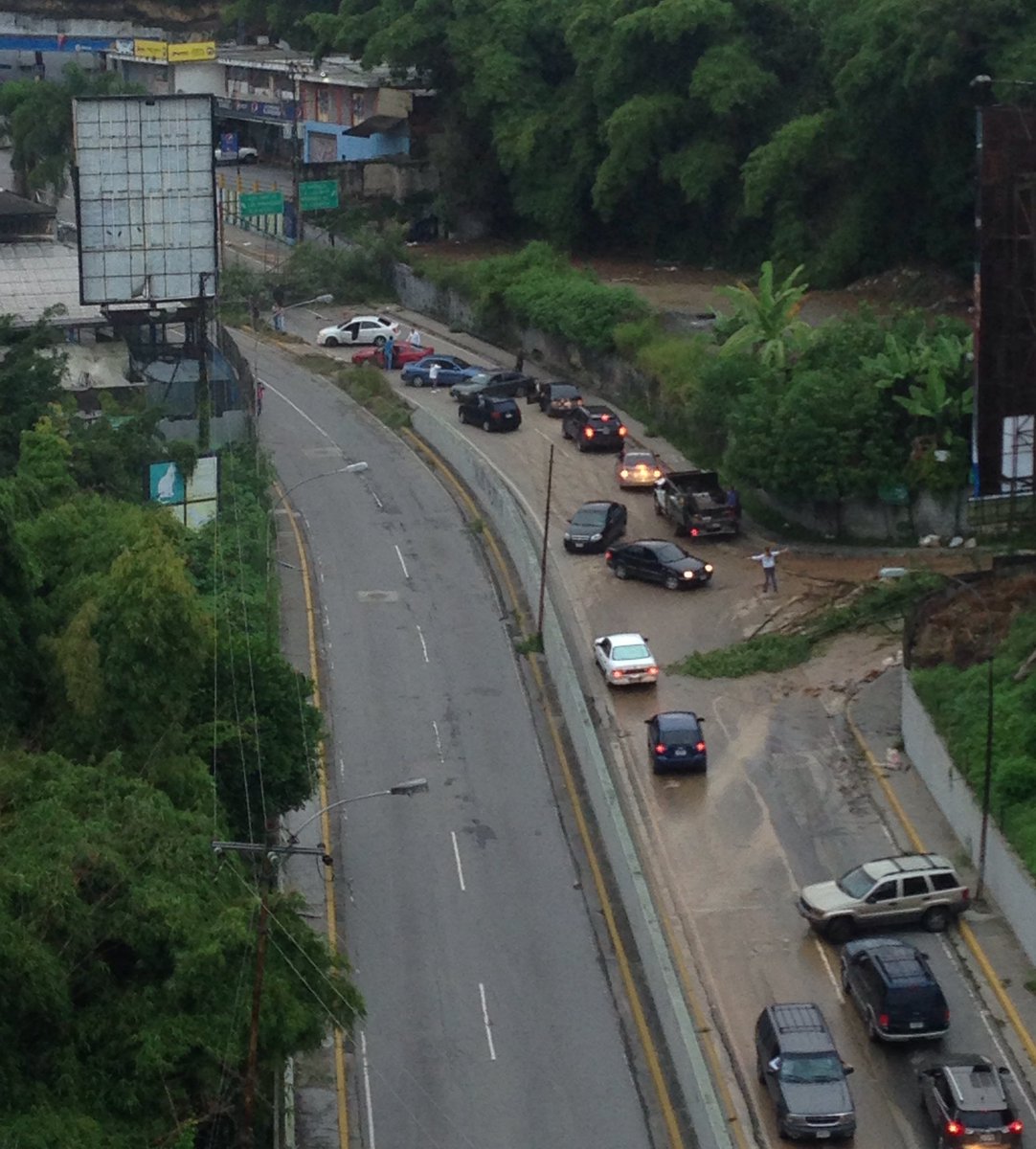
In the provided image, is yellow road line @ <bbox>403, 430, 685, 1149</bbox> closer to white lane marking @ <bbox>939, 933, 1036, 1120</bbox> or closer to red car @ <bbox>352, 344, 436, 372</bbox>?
white lane marking @ <bbox>939, 933, 1036, 1120</bbox>

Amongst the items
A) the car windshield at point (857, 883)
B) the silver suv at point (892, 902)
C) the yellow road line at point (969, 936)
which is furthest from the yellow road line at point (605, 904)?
the yellow road line at point (969, 936)

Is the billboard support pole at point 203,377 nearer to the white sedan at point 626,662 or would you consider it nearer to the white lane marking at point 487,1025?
the white sedan at point 626,662

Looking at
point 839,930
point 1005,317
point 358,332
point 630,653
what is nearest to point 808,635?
point 630,653

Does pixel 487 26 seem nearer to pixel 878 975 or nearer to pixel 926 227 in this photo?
pixel 926 227

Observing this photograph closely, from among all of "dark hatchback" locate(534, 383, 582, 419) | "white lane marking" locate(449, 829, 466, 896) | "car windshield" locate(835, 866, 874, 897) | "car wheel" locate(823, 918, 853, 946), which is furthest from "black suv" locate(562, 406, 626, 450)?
"car wheel" locate(823, 918, 853, 946)

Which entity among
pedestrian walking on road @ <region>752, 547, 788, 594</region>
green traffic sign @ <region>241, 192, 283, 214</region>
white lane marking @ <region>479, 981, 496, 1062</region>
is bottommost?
white lane marking @ <region>479, 981, 496, 1062</region>

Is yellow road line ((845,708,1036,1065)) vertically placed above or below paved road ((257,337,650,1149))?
above

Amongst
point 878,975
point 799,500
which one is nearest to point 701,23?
point 799,500
